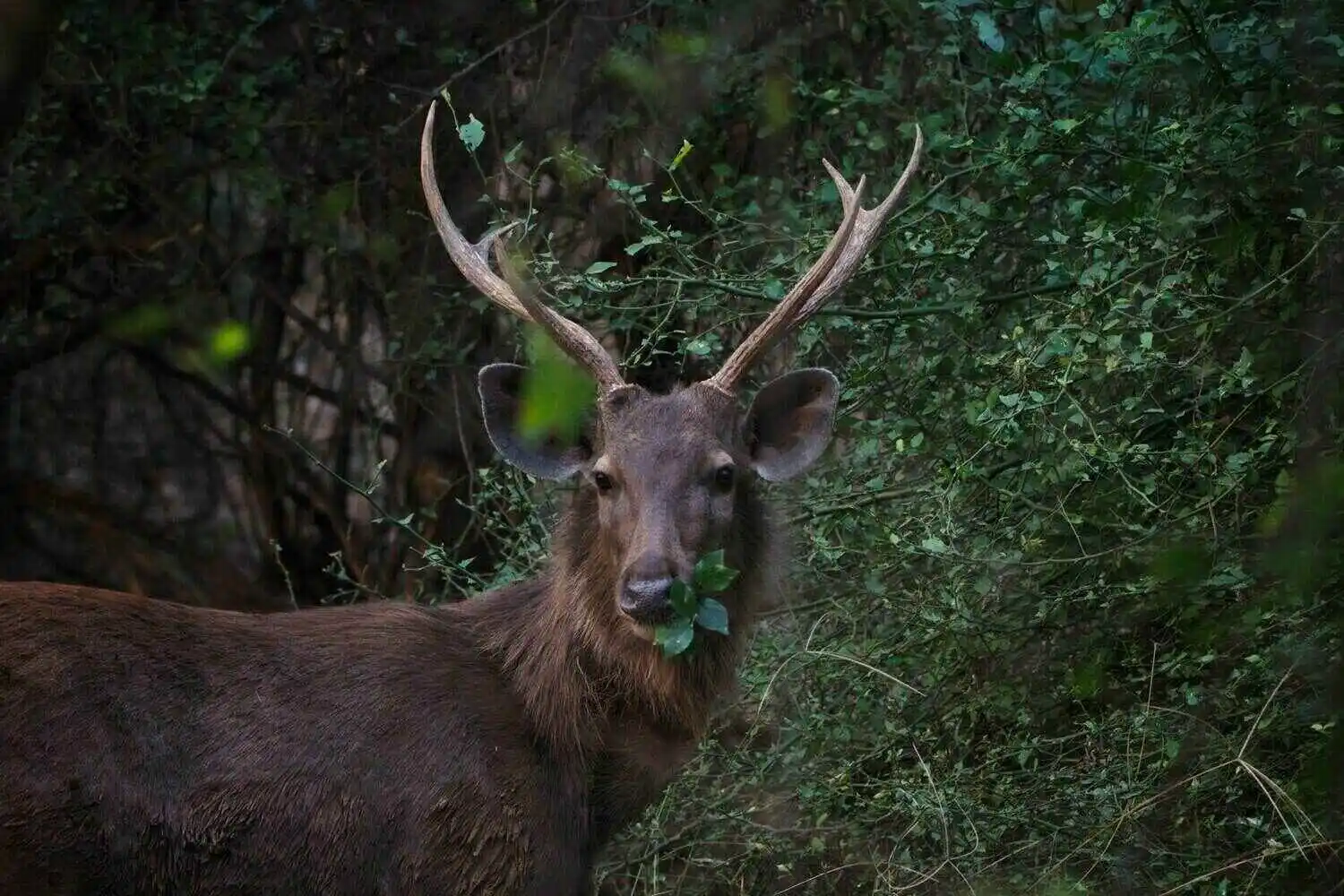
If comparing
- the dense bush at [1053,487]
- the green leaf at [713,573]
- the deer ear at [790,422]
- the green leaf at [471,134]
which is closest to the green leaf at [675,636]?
the green leaf at [713,573]

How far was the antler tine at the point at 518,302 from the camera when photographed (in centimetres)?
486

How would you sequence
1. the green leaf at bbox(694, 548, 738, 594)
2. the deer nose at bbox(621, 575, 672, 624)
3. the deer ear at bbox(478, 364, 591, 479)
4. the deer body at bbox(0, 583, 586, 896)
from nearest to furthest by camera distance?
the deer body at bbox(0, 583, 586, 896) < the deer nose at bbox(621, 575, 672, 624) < the green leaf at bbox(694, 548, 738, 594) < the deer ear at bbox(478, 364, 591, 479)

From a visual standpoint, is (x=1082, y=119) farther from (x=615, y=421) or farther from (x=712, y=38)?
(x=712, y=38)

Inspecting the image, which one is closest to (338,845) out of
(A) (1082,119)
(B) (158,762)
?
(B) (158,762)

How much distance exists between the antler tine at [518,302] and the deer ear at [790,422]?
0.47m

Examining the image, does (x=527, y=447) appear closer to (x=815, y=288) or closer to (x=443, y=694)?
(x=443, y=694)

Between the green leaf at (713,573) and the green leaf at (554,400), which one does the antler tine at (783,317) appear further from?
the green leaf at (713,573)

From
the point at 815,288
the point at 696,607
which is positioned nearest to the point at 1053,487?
the point at 815,288

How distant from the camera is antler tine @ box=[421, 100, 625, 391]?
486cm

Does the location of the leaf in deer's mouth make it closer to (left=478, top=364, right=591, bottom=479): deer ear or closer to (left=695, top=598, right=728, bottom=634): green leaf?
(left=695, top=598, right=728, bottom=634): green leaf

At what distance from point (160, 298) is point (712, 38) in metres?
3.16

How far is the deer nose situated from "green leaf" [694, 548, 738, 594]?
5.2 inches

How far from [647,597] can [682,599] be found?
9cm

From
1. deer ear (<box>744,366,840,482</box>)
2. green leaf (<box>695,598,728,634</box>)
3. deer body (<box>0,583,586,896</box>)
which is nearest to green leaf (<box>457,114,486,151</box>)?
deer ear (<box>744,366,840,482</box>)
